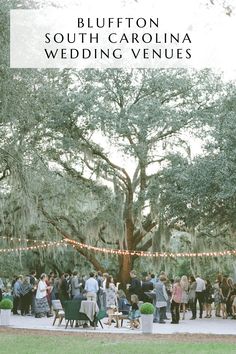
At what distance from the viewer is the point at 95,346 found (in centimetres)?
1400

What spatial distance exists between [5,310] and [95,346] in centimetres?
562

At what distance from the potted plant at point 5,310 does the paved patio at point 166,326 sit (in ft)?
0.74

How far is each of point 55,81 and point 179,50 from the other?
496 cm

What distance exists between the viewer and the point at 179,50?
27375mm

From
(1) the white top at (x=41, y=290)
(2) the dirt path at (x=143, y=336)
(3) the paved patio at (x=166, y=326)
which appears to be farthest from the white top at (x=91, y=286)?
(2) the dirt path at (x=143, y=336)

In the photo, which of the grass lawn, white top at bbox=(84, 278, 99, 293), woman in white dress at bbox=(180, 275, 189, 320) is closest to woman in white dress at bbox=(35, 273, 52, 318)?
white top at bbox=(84, 278, 99, 293)

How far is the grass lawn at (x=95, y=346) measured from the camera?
13.0 m

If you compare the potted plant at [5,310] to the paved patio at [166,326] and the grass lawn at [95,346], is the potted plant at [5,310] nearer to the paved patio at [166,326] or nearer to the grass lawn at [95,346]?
the paved patio at [166,326]

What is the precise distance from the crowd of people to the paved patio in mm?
494

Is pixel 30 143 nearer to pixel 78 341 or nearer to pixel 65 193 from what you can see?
pixel 65 193

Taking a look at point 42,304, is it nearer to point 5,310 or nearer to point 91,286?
point 91,286

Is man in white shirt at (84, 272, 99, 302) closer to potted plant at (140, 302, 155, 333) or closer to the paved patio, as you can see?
the paved patio

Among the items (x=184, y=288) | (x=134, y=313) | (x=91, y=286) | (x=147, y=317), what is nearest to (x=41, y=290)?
(x=91, y=286)

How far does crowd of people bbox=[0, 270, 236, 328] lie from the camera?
2067 centimetres
